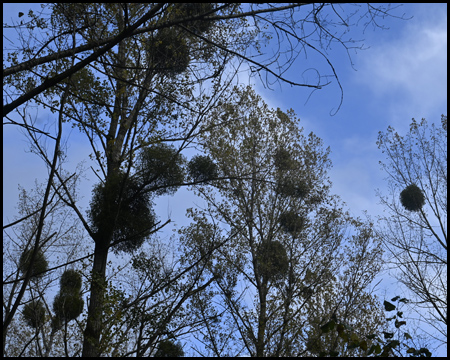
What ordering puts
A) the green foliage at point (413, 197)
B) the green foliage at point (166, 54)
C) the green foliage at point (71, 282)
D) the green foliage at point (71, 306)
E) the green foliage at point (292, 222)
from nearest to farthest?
the green foliage at point (166, 54) → the green foliage at point (71, 306) → the green foliage at point (71, 282) → the green foliage at point (413, 197) → the green foliage at point (292, 222)

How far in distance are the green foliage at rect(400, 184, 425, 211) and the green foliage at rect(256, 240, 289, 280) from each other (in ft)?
8.41

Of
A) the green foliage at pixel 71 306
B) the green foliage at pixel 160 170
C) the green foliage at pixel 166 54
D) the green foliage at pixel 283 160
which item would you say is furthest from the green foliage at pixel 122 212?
the green foliage at pixel 283 160

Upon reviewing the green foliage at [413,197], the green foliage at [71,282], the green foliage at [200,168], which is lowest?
the green foliage at [71,282]

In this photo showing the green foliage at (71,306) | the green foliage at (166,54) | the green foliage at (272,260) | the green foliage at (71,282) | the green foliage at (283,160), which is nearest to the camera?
the green foliage at (166,54)

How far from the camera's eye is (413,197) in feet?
32.4

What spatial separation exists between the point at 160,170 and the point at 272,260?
484 centimetres

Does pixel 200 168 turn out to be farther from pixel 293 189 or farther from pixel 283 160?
pixel 283 160

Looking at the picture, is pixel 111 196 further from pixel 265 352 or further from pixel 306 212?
pixel 306 212

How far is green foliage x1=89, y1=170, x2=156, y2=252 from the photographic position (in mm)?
5797

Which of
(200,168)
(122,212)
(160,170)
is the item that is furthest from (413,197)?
(122,212)

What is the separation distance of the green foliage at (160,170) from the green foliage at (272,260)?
393 cm

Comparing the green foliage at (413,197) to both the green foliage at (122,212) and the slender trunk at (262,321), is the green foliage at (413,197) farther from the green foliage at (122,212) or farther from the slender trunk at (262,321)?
the green foliage at (122,212)

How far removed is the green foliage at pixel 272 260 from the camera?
10.1 meters

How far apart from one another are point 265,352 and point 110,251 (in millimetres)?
3598
